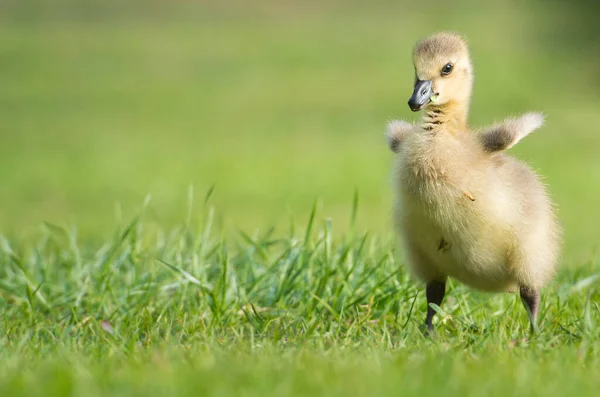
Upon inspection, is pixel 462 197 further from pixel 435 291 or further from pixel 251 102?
pixel 251 102

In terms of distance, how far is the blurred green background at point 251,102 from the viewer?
11.0 m

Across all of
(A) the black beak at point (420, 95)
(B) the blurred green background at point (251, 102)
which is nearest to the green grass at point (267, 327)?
(B) the blurred green background at point (251, 102)

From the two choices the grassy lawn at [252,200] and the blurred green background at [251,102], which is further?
the blurred green background at [251,102]

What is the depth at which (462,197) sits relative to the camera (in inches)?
167

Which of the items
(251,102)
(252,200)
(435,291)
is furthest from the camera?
(251,102)

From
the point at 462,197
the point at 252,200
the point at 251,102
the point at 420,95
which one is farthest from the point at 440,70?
the point at 251,102

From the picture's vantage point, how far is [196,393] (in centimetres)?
316

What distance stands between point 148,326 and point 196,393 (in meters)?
1.50

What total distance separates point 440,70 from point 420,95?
0.17 m

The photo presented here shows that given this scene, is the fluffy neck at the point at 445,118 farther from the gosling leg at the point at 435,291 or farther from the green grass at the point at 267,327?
the green grass at the point at 267,327

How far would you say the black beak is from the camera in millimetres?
4285

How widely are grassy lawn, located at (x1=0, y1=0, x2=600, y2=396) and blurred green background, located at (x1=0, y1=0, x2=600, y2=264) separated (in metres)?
0.06

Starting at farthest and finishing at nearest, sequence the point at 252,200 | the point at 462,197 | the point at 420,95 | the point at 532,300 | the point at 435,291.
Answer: the point at 252,200
the point at 435,291
the point at 532,300
the point at 420,95
the point at 462,197

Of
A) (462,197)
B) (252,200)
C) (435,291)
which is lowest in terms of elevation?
(252,200)
